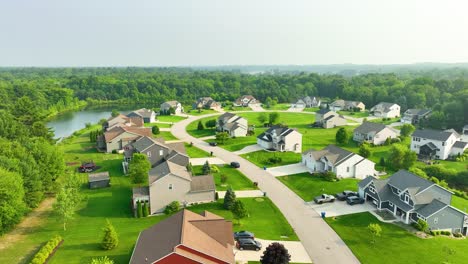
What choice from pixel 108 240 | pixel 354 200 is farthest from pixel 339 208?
pixel 108 240

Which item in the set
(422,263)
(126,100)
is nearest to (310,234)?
(422,263)

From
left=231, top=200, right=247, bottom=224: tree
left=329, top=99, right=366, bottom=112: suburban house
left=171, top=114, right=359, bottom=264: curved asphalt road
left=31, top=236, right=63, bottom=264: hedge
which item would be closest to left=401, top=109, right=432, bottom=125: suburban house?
left=329, top=99, right=366, bottom=112: suburban house

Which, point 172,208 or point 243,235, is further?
point 172,208

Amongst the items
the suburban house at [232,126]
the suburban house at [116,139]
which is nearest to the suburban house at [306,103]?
the suburban house at [232,126]

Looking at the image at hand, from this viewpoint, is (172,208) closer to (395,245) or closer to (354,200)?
(354,200)

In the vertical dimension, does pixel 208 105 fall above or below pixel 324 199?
above

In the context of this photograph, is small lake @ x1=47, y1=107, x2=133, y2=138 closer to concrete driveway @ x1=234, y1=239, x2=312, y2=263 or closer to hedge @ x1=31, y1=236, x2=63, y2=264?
hedge @ x1=31, y1=236, x2=63, y2=264

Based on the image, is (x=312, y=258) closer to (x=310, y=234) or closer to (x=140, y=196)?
(x=310, y=234)
